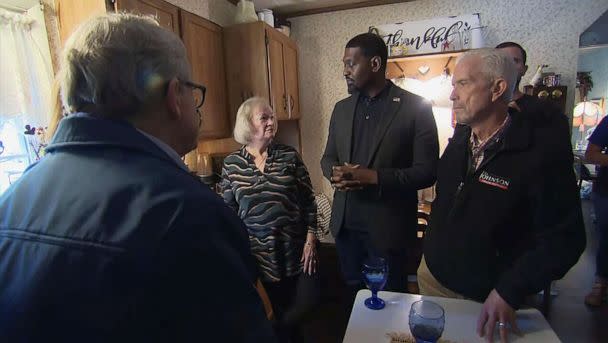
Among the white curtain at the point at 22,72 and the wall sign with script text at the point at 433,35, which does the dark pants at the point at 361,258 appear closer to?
the white curtain at the point at 22,72

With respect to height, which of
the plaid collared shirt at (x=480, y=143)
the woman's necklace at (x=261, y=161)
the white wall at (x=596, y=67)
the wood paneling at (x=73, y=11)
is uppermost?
the wood paneling at (x=73, y=11)

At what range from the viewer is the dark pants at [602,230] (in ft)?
7.00

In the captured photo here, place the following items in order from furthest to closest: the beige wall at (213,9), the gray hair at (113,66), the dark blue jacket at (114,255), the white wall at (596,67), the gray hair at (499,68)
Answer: the white wall at (596,67)
the beige wall at (213,9)
the gray hair at (499,68)
the gray hair at (113,66)
the dark blue jacket at (114,255)

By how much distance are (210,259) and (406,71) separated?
2927 mm

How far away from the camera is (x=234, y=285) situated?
46cm

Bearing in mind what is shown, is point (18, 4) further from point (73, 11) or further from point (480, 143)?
point (480, 143)

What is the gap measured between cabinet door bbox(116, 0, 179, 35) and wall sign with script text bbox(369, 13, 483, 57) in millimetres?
1767

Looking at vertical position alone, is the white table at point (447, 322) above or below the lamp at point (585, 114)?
below

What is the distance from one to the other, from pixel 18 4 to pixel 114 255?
1558 millimetres

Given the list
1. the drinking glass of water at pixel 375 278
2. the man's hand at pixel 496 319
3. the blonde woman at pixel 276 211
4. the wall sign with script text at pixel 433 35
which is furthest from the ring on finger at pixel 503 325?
the wall sign with script text at pixel 433 35

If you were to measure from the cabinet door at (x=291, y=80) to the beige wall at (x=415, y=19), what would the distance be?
9.8 inches

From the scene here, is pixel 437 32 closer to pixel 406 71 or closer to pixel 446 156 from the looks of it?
pixel 406 71

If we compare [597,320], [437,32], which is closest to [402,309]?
[597,320]

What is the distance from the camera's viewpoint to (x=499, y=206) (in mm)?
951
